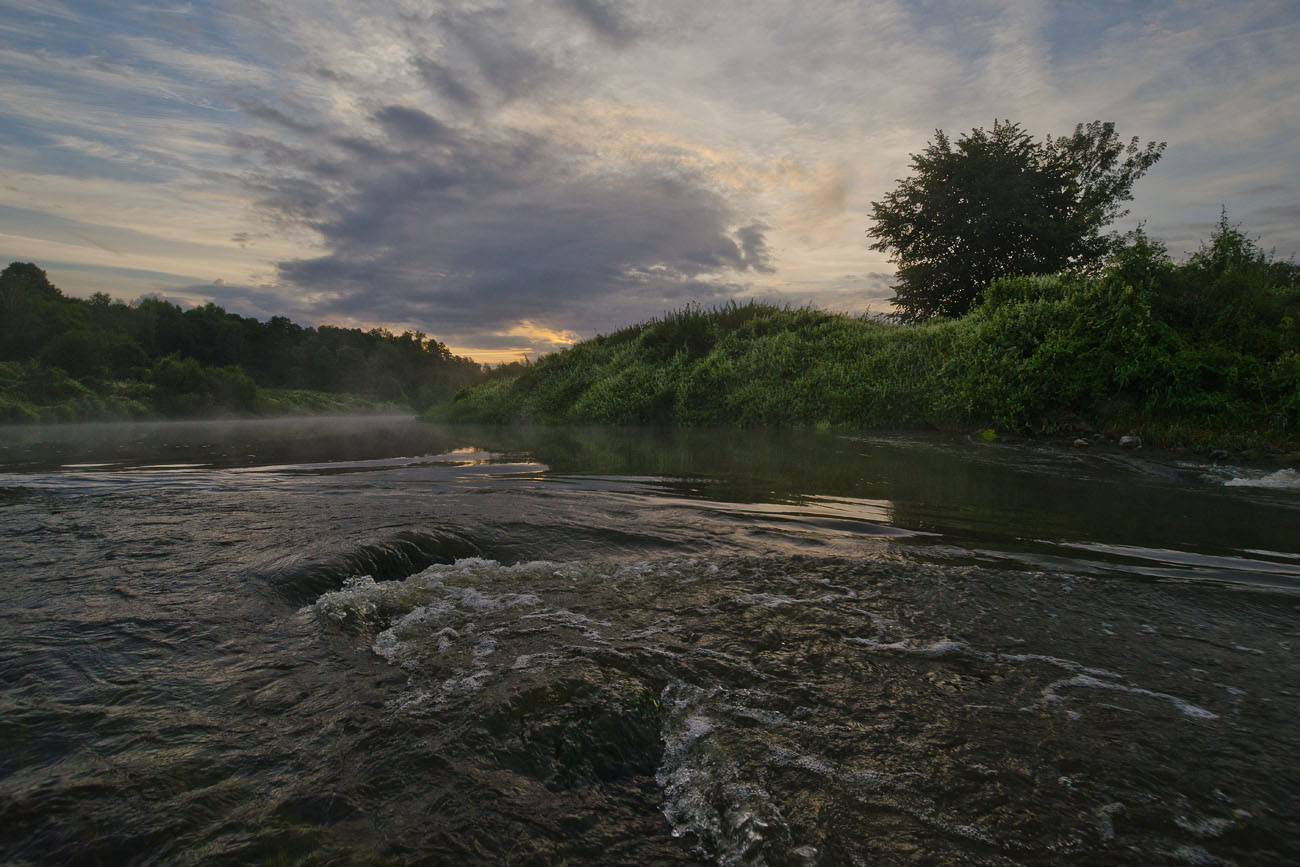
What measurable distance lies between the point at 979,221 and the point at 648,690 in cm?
2307

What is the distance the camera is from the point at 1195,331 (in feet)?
28.6

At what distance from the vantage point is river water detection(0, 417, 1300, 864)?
4.42 feet

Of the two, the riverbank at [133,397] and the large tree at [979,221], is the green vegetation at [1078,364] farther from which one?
the riverbank at [133,397]

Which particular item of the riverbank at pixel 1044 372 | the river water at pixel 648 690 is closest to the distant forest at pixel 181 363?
the riverbank at pixel 1044 372

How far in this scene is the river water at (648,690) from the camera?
135 cm

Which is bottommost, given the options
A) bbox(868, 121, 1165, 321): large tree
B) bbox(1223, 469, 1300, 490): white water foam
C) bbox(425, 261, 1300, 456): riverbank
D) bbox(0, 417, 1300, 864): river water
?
bbox(0, 417, 1300, 864): river water

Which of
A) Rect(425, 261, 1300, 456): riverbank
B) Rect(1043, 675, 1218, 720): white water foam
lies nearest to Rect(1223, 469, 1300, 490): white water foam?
Rect(425, 261, 1300, 456): riverbank

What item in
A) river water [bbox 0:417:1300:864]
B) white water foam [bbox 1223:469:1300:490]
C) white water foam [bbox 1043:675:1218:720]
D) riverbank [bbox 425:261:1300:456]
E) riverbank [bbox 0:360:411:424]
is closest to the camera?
river water [bbox 0:417:1300:864]

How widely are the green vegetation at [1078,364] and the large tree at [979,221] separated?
7.50 m

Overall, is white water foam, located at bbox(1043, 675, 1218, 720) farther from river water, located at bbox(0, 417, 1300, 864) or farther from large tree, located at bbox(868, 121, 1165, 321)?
large tree, located at bbox(868, 121, 1165, 321)

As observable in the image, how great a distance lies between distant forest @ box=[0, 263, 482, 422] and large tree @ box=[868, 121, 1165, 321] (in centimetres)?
2009

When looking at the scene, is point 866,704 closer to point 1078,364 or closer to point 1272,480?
point 1272,480

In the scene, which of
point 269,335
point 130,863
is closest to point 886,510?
point 130,863

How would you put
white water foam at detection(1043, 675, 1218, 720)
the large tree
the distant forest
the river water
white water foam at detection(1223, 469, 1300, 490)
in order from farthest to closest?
1. the distant forest
2. the large tree
3. white water foam at detection(1223, 469, 1300, 490)
4. white water foam at detection(1043, 675, 1218, 720)
5. the river water
